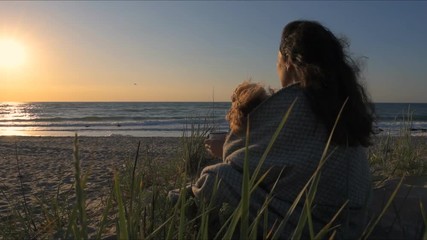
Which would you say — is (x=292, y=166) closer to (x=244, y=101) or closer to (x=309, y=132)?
(x=309, y=132)

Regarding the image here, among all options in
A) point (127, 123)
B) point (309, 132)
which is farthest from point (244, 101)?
point (127, 123)

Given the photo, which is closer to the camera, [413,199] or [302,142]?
[302,142]

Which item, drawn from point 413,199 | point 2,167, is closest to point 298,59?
point 413,199

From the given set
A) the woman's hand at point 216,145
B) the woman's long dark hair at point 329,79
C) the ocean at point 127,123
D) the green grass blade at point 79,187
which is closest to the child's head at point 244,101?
the woman's long dark hair at point 329,79

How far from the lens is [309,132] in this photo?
221 centimetres

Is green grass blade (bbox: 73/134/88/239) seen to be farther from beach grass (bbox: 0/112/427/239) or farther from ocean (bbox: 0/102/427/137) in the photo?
ocean (bbox: 0/102/427/137)

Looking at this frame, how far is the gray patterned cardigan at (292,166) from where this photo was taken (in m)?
2.20

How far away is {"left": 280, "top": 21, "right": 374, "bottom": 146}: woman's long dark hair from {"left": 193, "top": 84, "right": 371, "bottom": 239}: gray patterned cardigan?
0.07 m

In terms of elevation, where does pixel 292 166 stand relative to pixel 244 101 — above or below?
below

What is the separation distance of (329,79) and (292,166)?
1.48 ft

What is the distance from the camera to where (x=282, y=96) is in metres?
2.23

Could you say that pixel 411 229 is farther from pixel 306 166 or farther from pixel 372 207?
pixel 306 166

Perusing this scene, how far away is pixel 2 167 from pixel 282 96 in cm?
607

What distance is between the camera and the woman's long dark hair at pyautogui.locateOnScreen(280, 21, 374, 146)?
2.14 meters
